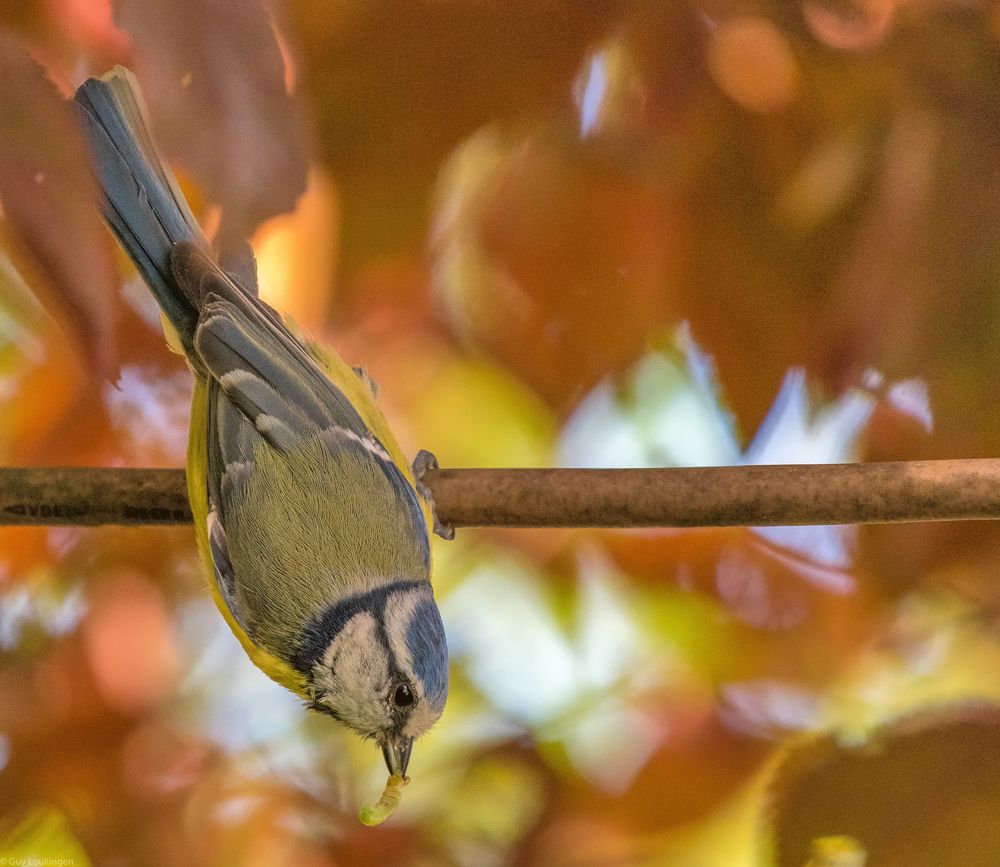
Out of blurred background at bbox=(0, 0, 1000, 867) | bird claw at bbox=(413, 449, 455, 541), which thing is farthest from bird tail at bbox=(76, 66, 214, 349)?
bird claw at bbox=(413, 449, 455, 541)

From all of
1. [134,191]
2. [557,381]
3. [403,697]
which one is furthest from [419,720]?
[134,191]

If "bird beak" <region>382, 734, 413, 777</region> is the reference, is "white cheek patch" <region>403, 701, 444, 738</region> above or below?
above

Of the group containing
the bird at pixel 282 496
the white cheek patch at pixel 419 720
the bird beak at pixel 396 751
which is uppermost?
the bird at pixel 282 496

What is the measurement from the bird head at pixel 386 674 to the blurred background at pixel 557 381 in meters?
0.13

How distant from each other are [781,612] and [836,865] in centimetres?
21

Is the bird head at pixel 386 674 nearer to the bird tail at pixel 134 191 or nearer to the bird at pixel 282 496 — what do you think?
the bird at pixel 282 496

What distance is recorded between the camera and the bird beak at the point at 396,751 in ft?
2.40

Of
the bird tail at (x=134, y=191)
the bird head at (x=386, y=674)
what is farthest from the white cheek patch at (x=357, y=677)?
the bird tail at (x=134, y=191)

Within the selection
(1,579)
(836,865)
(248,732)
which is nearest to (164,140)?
(1,579)

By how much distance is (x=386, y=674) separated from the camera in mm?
735

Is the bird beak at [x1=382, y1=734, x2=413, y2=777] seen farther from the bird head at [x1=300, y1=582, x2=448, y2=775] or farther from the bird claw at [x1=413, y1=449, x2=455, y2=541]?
the bird claw at [x1=413, y1=449, x2=455, y2=541]

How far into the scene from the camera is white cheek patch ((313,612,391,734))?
729mm

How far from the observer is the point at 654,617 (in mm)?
873

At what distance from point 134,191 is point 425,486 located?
0.33m
